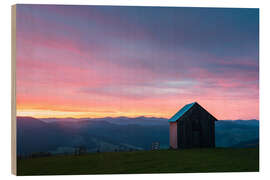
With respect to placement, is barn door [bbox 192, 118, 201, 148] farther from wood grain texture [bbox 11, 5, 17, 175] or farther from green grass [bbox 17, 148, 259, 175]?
wood grain texture [bbox 11, 5, 17, 175]

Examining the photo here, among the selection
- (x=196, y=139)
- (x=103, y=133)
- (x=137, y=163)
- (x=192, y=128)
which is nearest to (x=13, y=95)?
(x=103, y=133)

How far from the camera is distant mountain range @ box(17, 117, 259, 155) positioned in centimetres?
1816

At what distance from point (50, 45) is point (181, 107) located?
8.12 m

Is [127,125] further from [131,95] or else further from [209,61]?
[209,61]

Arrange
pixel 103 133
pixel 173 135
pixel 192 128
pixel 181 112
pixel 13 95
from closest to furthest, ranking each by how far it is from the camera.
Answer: pixel 13 95 < pixel 103 133 < pixel 181 112 < pixel 173 135 < pixel 192 128

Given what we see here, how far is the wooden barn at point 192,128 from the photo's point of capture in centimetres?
2159

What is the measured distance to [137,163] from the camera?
749 inches

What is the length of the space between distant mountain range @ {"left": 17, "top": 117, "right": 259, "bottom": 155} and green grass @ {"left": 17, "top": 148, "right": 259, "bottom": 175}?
0.53m

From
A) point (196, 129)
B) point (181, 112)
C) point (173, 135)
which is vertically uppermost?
point (181, 112)

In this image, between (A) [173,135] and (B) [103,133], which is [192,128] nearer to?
(A) [173,135]

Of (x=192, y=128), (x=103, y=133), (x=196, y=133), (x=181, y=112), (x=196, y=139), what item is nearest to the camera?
(x=103, y=133)

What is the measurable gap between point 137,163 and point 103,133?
2518mm

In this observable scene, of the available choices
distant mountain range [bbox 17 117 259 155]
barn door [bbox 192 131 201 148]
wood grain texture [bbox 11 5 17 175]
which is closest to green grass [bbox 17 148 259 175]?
wood grain texture [bbox 11 5 17 175]

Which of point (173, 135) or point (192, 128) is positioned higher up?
point (192, 128)
